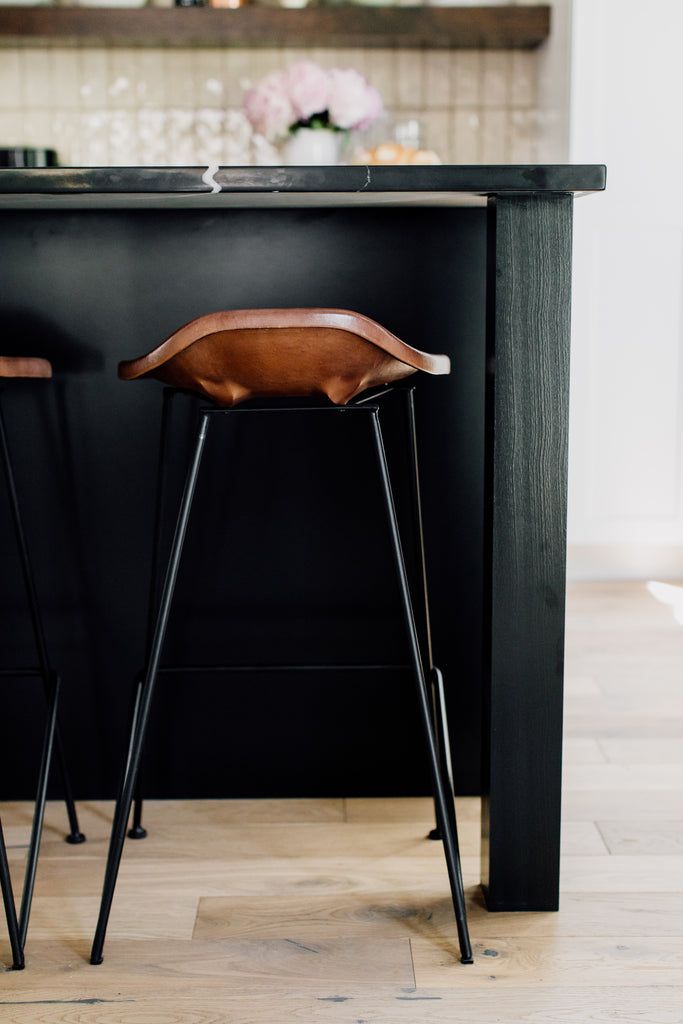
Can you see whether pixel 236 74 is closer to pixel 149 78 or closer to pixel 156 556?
pixel 149 78

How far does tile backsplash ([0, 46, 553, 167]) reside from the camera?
3.39 metres

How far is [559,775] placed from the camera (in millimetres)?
1385

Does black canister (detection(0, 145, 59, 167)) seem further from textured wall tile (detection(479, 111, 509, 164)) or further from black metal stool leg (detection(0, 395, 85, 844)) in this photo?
textured wall tile (detection(479, 111, 509, 164))

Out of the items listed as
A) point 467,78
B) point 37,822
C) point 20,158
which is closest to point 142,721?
point 37,822

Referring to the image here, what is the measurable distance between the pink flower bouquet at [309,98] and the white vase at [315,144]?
0.05 meters

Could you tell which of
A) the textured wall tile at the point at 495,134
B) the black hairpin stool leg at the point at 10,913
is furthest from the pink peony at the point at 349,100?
the black hairpin stool leg at the point at 10,913

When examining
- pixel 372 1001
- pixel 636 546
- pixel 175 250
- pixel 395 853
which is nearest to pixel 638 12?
pixel 636 546

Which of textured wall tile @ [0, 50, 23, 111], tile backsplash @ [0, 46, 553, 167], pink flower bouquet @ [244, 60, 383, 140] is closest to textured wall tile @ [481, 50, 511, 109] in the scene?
tile backsplash @ [0, 46, 553, 167]

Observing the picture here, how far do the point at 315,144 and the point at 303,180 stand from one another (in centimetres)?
183

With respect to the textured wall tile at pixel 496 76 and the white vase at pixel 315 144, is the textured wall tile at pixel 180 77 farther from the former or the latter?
the textured wall tile at pixel 496 76

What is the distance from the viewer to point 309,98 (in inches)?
110

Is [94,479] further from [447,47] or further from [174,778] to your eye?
[447,47]

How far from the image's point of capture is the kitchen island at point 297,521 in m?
1.36

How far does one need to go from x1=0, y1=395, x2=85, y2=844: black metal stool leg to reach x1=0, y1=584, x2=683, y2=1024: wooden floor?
60 millimetres
